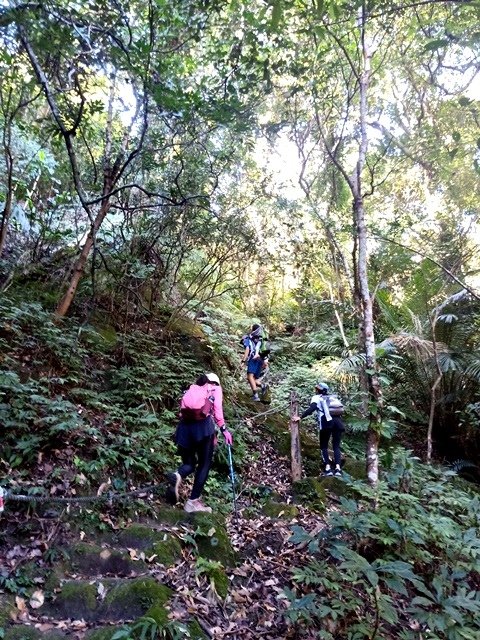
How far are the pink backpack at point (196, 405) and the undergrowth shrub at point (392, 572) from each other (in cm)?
173

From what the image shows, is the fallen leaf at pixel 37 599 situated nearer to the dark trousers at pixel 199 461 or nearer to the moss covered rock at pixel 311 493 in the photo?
the dark trousers at pixel 199 461

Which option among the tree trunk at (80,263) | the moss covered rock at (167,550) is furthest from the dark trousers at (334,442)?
the tree trunk at (80,263)

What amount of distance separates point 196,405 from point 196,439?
1.25 feet

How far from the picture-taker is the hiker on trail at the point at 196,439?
4887 millimetres

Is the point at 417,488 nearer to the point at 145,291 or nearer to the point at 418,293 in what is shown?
the point at 418,293

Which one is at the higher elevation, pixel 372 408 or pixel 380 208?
pixel 380 208

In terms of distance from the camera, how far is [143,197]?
892 centimetres

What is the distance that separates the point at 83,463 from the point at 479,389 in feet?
26.7

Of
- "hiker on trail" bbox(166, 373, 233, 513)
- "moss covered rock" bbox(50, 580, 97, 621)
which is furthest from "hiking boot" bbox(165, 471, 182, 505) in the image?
"moss covered rock" bbox(50, 580, 97, 621)

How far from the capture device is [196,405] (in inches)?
192

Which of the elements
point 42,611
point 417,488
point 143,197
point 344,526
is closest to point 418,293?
point 417,488

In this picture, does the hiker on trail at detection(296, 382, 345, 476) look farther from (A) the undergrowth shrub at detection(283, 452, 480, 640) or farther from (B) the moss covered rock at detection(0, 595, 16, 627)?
(B) the moss covered rock at detection(0, 595, 16, 627)

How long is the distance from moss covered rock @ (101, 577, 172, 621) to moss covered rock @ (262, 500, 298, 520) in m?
2.31

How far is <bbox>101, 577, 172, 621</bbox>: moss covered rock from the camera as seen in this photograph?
3293 mm
